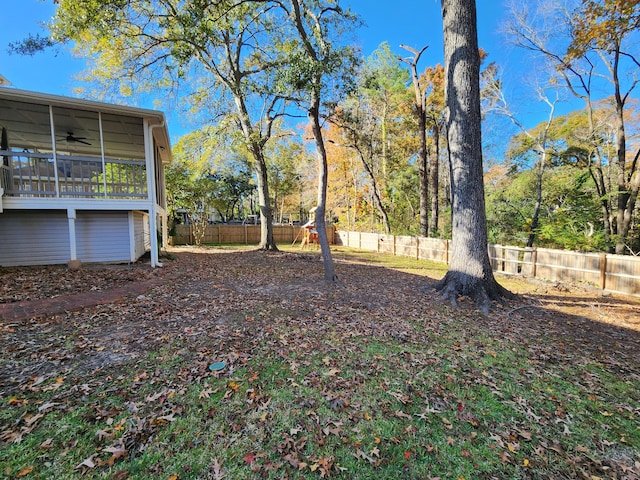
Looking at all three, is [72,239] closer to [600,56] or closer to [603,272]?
[603,272]

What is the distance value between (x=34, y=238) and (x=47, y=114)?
349 centimetres

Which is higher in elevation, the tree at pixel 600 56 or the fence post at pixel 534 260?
the tree at pixel 600 56

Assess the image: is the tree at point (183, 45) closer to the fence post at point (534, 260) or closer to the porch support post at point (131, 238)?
the porch support post at point (131, 238)

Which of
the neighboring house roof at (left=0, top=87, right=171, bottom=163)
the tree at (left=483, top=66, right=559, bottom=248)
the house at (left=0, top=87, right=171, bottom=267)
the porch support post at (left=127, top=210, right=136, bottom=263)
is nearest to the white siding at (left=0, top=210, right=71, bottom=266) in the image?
the house at (left=0, top=87, right=171, bottom=267)

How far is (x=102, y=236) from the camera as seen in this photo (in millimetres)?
8570

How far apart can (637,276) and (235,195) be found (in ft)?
94.8

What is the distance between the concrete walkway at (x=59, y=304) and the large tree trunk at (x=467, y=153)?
6.51m

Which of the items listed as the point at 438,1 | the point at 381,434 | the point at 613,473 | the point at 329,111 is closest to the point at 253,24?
the point at 329,111


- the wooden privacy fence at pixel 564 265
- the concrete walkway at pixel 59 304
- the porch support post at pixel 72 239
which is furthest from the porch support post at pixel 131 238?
the wooden privacy fence at pixel 564 265

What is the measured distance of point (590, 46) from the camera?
9.88 m

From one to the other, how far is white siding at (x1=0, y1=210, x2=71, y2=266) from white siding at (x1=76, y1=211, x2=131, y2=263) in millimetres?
404

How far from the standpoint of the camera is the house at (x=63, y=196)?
737cm

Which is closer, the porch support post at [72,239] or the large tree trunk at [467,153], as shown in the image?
the large tree trunk at [467,153]

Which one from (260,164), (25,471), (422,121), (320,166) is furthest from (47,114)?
(422,121)
